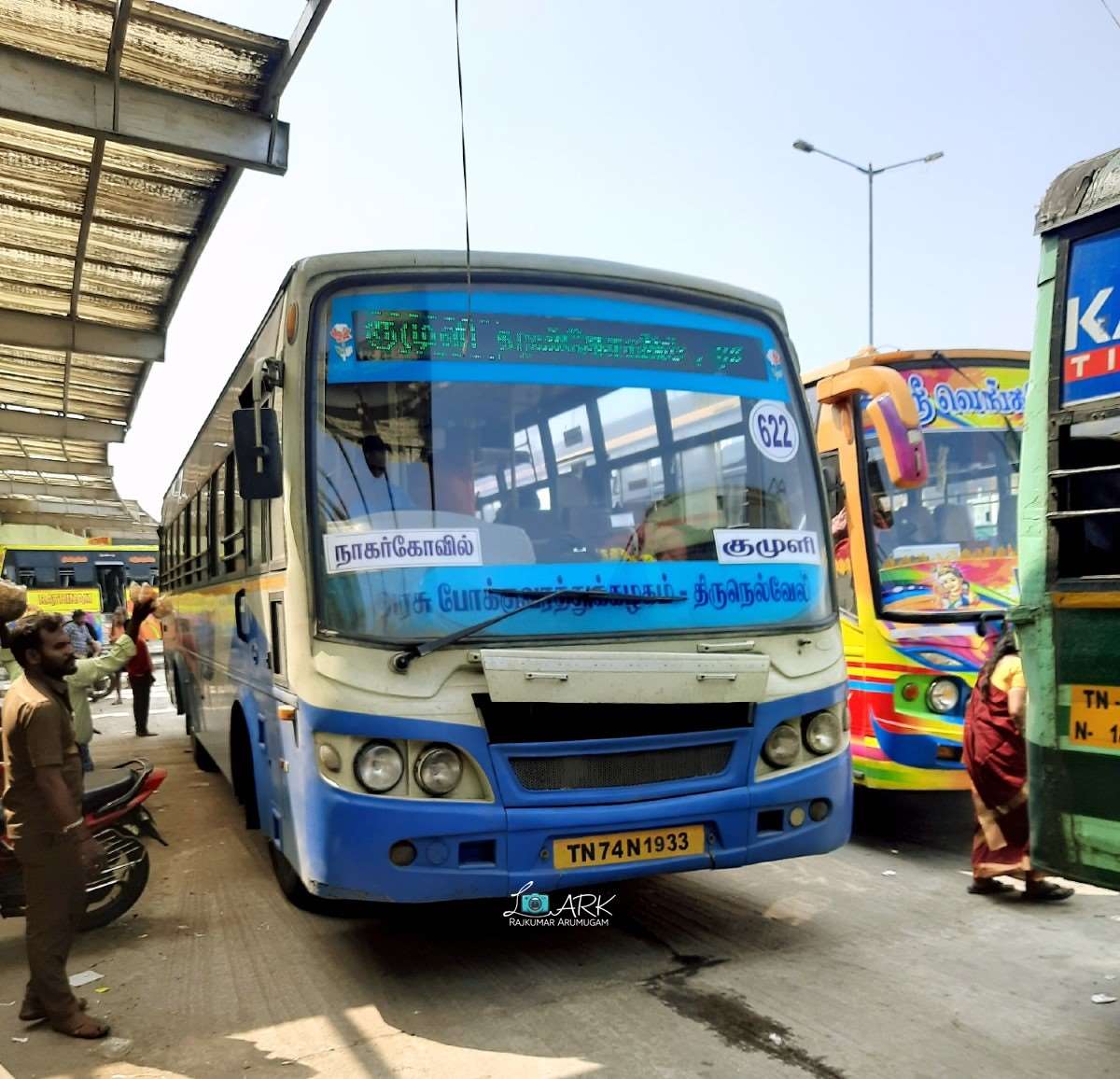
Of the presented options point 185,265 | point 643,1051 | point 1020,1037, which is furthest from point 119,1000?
point 185,265

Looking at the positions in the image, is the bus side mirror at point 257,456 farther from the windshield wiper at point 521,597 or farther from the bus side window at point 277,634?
the windshield wiper at point 521,597

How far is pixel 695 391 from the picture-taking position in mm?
4840

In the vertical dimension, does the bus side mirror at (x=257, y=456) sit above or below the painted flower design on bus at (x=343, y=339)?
below

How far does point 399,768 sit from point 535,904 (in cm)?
125

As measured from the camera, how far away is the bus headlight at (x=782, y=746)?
4.61 m

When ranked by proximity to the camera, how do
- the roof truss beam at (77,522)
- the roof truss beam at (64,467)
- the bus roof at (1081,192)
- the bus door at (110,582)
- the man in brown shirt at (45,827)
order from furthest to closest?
the bus door at (110,582) → the roof truss beam at (77,522) → the roof truss beam at (64,467) → the man in brown shirt at (45,827) → the bus roof at (1081,192)

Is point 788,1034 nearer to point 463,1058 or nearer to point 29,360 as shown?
point 463,1058

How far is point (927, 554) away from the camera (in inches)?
255

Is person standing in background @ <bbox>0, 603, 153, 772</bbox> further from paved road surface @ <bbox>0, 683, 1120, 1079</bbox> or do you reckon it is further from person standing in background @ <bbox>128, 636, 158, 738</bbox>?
person standing in background @ <bbox>128, 636, 158, 738</bbox>

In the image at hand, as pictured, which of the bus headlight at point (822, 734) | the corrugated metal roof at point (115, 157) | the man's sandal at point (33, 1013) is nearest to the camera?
the man's sandal at point (33, 1013)

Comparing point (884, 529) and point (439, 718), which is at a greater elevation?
point (884, 529)

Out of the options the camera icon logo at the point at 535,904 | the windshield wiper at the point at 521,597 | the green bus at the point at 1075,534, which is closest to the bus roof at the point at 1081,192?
the green bus at the point at 1075,534

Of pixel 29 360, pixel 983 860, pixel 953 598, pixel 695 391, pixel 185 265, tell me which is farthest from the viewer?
pixel 29 360

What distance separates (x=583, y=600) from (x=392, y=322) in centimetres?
139
